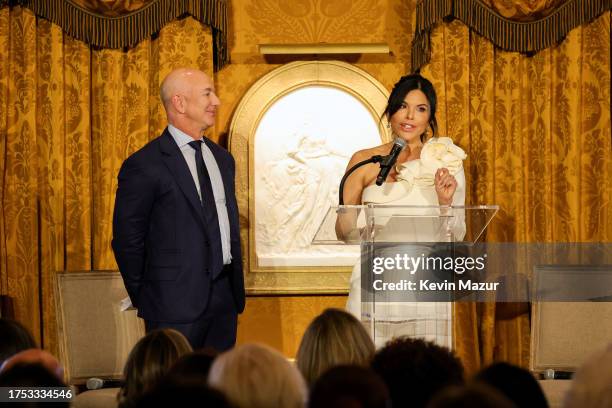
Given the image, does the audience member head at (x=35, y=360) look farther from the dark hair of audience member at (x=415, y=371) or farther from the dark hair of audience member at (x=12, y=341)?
the dark hair of audience member at (x=415, y=371)

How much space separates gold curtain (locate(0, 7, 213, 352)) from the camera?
5840 millimetres

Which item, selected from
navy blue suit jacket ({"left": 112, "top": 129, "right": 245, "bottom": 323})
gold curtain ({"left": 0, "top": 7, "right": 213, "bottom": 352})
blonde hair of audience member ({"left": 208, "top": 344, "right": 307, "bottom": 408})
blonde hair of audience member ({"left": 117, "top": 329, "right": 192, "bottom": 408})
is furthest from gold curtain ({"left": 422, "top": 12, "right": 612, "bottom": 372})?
blonde hair of audience member ({"left": 208, "top": 344, "right": 307, "bottom": 408})

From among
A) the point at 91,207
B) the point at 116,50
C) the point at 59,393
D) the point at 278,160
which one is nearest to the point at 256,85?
the point at 278,160

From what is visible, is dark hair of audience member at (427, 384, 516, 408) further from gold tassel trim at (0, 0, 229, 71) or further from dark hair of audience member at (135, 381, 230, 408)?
Answer: gold tassel trim at (0, 0, 229, 71)

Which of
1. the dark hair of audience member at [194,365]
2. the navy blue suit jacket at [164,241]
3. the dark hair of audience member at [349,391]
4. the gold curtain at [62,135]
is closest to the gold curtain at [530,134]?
the gold curtain at [62,135]

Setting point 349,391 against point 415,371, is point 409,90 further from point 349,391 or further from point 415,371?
point 349,391

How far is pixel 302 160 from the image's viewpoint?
6078 millimetres

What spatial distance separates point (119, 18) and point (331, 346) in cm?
338

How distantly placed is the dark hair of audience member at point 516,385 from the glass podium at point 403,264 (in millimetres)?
1496

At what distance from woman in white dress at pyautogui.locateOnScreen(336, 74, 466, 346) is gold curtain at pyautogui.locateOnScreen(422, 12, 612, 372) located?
1.04 metres

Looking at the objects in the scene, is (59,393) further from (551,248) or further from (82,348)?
(551,248)

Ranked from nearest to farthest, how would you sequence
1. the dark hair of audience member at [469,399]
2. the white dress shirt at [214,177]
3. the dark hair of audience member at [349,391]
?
the dark hair of audience member at [469,399] < the dark hair of audience member at [349,391] < the white dress shirt at [214,177]

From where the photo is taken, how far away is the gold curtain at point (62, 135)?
19.2ft

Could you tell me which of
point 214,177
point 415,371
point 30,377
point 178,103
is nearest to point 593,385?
point 415,371
